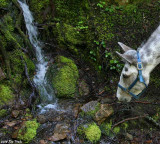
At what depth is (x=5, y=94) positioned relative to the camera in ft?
11.3

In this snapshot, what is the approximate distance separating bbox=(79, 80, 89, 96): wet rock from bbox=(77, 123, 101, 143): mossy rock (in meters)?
1.33

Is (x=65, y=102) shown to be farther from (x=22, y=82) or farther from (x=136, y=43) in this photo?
(x=136, y=43)

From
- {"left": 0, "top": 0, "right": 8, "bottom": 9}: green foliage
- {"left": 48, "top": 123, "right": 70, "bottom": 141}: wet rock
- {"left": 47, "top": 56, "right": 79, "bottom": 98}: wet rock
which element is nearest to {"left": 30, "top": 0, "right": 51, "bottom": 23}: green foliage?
{"left": 0, "top": 0, "right": 8, "bottom": 9}: green foliage

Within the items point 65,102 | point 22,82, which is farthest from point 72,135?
point 22,82

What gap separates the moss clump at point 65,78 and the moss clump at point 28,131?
128cm

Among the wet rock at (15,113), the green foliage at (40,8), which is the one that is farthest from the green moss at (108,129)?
the green foliage at (40,8)

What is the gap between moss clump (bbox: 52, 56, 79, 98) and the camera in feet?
13.9

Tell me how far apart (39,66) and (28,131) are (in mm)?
2412

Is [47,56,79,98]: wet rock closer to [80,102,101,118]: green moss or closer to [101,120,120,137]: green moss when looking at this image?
[80,102,101,118]: green moss

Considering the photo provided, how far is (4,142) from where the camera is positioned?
251 centimetres

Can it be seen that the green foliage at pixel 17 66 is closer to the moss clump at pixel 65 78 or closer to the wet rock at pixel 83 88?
the moss clump at pixel 65 78

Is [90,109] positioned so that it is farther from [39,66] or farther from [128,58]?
[39,66]

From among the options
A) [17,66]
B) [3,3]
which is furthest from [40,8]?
[17,66]

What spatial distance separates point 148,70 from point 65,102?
8.20ft
